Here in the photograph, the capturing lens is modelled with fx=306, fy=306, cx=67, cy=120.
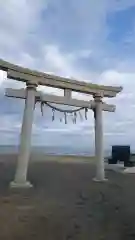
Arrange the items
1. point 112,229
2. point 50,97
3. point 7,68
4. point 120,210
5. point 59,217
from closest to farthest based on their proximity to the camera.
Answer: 1. point 112,229
2. point 59,217
3. point 120,210
4. point 7,68
5. point 50,97

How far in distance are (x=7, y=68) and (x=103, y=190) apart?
4071mm

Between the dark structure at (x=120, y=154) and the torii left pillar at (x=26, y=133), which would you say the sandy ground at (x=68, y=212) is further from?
the dark structure at (x=120, y=154)

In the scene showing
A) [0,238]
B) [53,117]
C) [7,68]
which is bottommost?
[0,238]

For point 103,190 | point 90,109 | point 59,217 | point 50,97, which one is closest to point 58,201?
point 59,217

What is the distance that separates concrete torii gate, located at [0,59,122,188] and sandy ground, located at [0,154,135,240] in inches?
31.8

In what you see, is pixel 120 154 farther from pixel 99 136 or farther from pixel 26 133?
pixel 26 133

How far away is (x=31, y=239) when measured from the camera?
4.16 metres

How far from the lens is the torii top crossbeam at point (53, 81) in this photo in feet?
26.0

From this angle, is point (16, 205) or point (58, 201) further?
point (58, 201)

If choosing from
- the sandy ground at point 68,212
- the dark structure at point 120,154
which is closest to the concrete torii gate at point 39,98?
the sandy ground at point 68,212

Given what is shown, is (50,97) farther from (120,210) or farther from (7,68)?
(120,210)

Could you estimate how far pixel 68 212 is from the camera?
19.0 ft

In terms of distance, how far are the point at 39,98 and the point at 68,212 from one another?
3.74m

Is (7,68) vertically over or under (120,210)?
over
